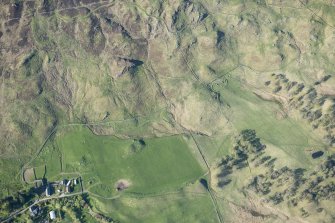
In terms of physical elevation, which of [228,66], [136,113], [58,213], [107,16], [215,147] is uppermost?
[107,16]

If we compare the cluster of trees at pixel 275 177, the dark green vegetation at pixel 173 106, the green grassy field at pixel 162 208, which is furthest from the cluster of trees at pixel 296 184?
the green grassy field at pixel 162 208

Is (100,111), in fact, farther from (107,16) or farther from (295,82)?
(295,82)

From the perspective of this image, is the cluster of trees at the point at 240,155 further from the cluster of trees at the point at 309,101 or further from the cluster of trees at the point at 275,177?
the cluster of trees at the point at 309,101

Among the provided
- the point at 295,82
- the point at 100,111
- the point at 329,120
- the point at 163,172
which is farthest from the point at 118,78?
the point at 329,120

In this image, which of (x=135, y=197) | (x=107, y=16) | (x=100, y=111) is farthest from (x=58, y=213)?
(x=107, y=16)

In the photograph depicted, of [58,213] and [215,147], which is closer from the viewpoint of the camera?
[58,213]

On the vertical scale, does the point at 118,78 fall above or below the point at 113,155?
above
